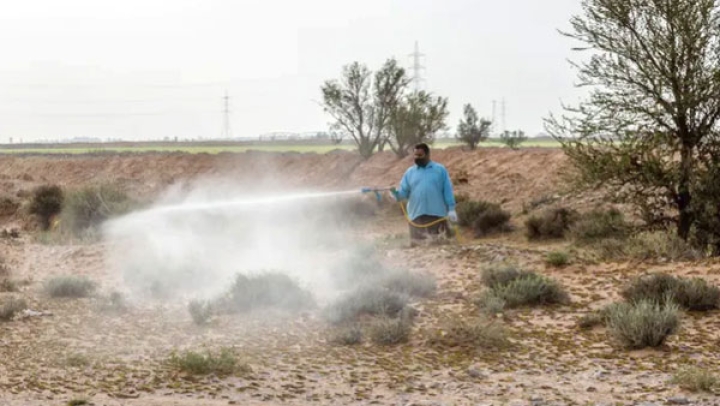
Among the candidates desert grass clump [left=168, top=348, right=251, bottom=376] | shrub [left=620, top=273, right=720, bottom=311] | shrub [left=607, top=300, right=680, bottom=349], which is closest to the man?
shrub [left=620, top=273, right=720, bottom=311]

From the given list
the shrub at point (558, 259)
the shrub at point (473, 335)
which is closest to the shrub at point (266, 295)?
the shrub at point (473, 335)

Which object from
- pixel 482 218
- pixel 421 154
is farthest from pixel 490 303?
pixel 482 218

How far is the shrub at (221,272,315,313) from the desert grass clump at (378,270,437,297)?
116 cm

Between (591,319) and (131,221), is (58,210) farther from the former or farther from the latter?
(591,319)

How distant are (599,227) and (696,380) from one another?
1395cm

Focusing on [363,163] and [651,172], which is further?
[363,163]

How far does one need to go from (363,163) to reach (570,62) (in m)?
29.0

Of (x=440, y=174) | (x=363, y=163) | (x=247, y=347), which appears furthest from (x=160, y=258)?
(x=363, y=163)

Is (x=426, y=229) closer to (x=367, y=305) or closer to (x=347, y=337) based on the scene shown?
(x=367, y=305)

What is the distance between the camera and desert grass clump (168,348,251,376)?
793cm

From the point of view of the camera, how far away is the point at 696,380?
704 centimetres

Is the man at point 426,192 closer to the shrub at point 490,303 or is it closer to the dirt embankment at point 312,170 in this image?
the shrub at point 490,303

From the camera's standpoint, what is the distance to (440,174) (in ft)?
45.6

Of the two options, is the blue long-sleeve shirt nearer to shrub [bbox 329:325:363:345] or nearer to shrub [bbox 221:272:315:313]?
shrub [bbox 221:272:315:313]
